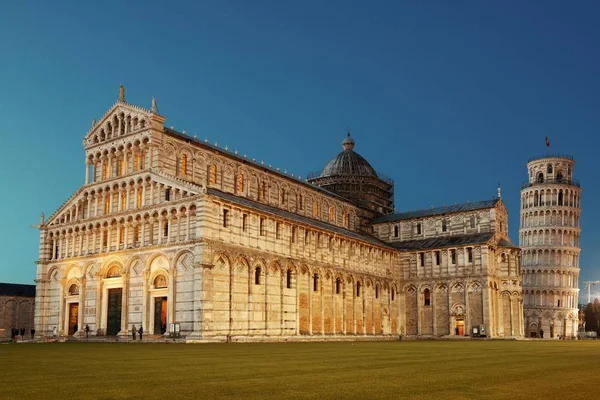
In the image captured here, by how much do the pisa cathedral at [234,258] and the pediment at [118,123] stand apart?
126 mm

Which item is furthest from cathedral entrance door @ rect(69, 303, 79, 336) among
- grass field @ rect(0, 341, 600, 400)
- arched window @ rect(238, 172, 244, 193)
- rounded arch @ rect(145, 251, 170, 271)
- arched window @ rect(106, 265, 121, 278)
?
grass field @ rect(0, 341, 600, 400)

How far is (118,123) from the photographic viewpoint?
57.9m

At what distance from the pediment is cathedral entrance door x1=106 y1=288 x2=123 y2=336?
45.2ft

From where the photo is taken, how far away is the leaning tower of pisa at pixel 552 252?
108250mm

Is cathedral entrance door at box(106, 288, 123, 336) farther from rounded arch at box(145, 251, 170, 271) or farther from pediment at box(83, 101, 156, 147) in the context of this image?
pediment at box(83, 101, 156, 147)

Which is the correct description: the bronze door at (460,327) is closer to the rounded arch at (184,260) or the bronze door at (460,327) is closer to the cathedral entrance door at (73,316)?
the rounded arch at (184,260)

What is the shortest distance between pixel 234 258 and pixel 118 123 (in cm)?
1710

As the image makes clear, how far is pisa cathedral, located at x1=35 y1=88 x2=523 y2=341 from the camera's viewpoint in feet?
166

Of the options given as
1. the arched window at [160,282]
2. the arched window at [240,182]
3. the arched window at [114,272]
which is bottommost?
the arched window at [160,282]

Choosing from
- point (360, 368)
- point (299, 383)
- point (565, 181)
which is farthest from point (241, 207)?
point (565, 181)

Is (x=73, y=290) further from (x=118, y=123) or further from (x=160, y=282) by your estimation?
(x=118, y=123)

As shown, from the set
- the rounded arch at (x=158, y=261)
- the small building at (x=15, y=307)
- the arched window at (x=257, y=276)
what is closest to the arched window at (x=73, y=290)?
the rounded arch at (x=158, y=261)

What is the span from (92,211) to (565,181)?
272 ft

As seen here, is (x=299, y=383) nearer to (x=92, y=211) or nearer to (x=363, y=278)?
(x=92, y=211)
